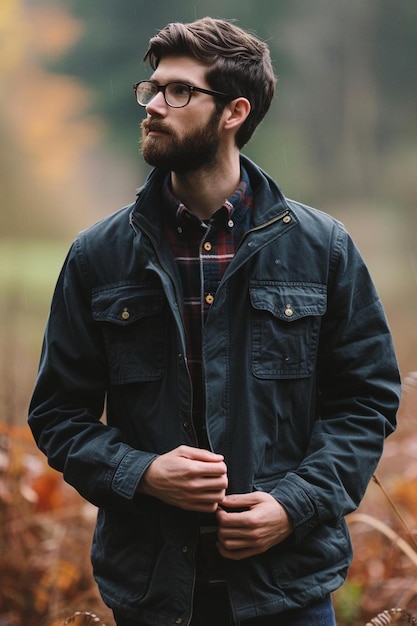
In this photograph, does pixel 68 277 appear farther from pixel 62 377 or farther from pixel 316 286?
pixel 316 286

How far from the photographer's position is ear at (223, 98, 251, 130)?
94.8 inches

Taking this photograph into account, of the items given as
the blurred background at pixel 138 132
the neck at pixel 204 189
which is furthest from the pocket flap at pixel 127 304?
the blurred background at pixel 138 132

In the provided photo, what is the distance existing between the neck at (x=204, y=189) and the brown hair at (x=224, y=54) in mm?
134

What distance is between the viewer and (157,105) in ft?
7.56

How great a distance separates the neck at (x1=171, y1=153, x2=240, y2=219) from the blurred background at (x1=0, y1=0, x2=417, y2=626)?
1357 millimetres

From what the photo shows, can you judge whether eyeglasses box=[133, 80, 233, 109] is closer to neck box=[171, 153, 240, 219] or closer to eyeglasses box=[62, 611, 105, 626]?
neck box=[171, 153, 240, 219]

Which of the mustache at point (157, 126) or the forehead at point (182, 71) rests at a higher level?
the forehead at point (182, 71)

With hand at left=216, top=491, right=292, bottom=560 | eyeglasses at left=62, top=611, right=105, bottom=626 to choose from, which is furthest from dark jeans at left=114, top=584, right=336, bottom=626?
eyeglasses at left=62, top=611, right=105, bottom=626

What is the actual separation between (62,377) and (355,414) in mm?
693

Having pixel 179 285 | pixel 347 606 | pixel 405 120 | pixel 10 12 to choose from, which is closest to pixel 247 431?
pixel 179 285

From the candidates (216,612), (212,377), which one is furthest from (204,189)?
(216,612)

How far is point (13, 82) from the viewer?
3.72 metres

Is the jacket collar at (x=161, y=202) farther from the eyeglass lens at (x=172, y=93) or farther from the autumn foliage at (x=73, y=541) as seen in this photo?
the autumn foliage at (x=73, y=541)

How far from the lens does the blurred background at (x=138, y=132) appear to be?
3680 millimetres
